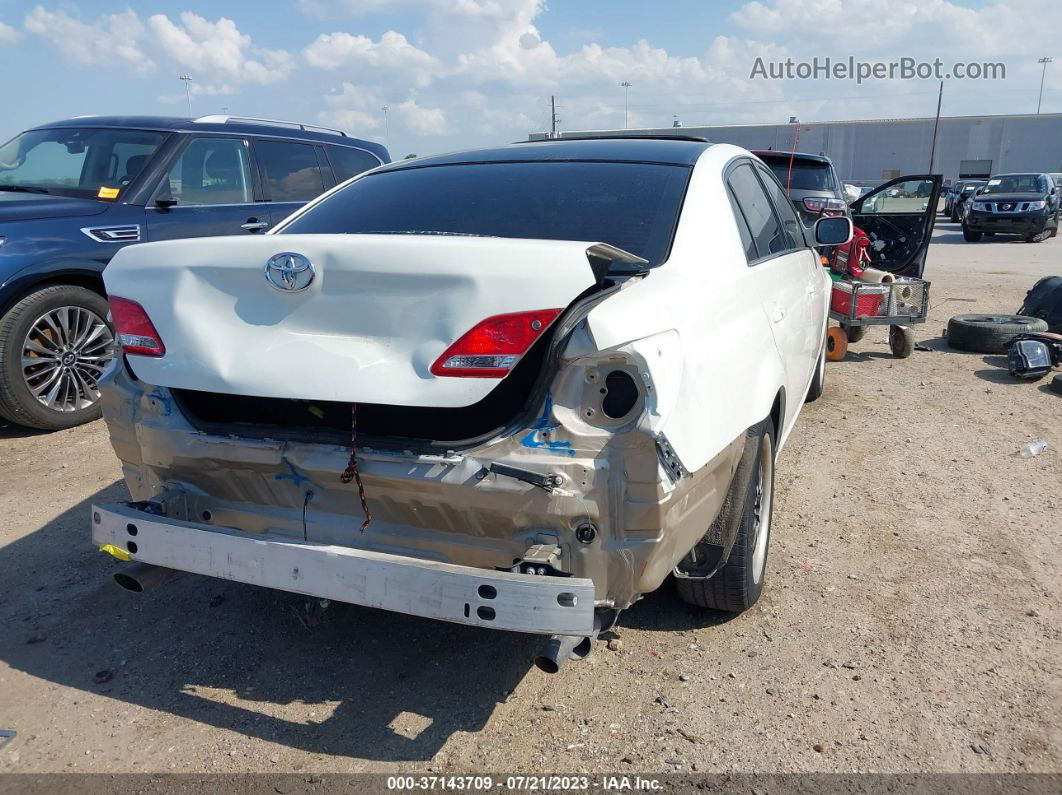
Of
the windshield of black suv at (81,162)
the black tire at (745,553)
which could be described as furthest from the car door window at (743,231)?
the windshield of black suv at (81,162)

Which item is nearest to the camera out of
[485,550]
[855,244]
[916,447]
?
[485,550]

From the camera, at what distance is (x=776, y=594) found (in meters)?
3.30

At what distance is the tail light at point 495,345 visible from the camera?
6.89 ft

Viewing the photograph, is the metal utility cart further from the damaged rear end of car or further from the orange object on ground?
the damaged rear end of car

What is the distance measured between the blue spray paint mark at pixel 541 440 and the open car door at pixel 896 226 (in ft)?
22.7

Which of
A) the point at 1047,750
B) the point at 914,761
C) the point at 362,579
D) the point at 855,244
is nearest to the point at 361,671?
the point at 362,579

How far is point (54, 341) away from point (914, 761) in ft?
17.7

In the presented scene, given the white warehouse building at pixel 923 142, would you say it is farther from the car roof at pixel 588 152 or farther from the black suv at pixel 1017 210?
the car roof at pixel 588 152

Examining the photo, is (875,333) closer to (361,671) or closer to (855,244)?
(855,244)

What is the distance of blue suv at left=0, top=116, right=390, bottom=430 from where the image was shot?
5.15 m

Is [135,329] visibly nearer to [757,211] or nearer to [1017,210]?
[757,211]

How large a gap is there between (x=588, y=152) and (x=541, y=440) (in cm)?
173

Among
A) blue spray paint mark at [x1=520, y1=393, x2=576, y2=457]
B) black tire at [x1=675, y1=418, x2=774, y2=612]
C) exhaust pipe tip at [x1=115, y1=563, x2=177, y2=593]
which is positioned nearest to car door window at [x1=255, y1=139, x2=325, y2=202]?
exhaust pipe tip at [x1=115, y1=563, x2=177, y2=593]

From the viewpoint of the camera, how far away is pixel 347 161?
24.0ft
